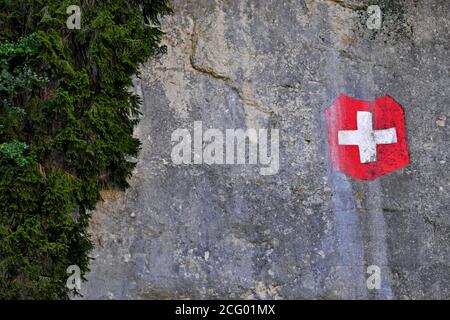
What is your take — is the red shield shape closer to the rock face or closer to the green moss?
the rock face

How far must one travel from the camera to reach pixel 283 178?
510 cm

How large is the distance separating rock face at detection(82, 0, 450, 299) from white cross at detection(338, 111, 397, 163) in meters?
0.14

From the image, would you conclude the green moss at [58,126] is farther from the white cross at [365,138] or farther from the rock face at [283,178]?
the white cross at [365,138]

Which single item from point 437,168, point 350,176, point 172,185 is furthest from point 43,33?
point 437,168

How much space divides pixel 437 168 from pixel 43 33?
2755mm

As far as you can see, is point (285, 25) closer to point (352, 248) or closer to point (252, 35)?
point (252, 35)

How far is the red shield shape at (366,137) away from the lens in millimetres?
5148

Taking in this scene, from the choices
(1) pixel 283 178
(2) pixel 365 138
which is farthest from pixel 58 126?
(2) pixel 365 138

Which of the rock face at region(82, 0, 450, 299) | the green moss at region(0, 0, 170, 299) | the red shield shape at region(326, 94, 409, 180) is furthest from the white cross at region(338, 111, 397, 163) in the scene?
the green moss at region(0, 0, 170, 299)

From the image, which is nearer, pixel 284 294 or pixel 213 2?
pixel 284 294

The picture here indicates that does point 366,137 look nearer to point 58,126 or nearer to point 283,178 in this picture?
point 283,178

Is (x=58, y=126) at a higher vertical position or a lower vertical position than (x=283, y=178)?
higher

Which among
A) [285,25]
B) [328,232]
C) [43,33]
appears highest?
[285,25]

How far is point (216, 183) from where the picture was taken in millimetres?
5059
